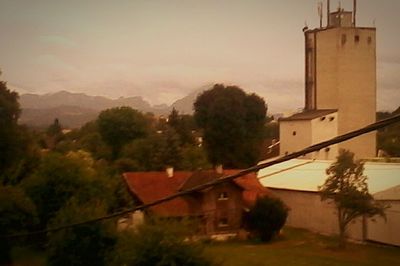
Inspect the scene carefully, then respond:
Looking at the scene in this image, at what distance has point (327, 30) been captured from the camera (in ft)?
76.3

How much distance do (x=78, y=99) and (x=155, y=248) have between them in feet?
90.6

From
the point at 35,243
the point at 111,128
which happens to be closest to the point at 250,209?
the point at 35,243

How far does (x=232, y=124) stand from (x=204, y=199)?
29.2 ft

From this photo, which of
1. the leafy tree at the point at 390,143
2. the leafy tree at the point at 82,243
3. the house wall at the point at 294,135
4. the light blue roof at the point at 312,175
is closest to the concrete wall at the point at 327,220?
the light blue roof at the point at 312,175

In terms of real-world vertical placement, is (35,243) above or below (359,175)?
below

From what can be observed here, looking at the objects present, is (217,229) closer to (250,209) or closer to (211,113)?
(250,209)

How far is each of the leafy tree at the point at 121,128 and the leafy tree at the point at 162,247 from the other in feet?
62.9

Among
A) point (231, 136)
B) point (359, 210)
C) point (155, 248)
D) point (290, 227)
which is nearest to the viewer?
point (155, 248)

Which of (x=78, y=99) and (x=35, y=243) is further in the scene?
(x=78, y=99)

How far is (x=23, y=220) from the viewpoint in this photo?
10.1 meters

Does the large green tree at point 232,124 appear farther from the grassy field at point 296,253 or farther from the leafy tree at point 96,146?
the grassy field at point 296,253

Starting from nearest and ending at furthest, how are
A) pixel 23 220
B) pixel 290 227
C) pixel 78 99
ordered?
pixel 23 220 → pixel 290 227 → pixel 78 99

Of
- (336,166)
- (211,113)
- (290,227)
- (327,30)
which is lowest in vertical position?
(290,227)

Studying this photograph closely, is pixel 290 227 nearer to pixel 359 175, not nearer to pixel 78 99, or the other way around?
pixel 359 175
